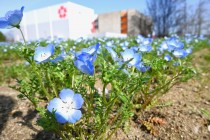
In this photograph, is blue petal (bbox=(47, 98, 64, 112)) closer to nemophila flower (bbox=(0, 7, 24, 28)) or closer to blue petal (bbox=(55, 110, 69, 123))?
blue petal (bbox=(55, 110, 69, 123))

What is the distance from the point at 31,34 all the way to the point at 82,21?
6.88m

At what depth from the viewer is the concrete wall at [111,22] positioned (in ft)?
104

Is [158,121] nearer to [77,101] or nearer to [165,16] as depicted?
[77,101]

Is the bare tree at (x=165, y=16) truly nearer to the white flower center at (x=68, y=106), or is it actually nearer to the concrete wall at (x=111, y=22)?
the concrete wall at (x=111, y=22)

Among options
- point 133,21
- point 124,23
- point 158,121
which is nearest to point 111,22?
point 124,23

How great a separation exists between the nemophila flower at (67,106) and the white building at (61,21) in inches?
763

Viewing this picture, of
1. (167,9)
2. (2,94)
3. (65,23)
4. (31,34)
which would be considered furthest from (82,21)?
(2,94)

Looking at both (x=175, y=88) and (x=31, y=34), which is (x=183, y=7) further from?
(x=175, y=88)

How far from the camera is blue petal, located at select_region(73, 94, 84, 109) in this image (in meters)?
0.84

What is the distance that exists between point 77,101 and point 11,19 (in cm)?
43

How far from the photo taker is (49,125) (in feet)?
3.26

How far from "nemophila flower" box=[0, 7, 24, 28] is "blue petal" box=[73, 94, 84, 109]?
39cm

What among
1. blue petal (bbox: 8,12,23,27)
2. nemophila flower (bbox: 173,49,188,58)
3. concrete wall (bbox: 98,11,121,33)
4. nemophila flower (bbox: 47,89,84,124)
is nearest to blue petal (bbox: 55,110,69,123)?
nemophila flower (bbox: 47,89,84,124)

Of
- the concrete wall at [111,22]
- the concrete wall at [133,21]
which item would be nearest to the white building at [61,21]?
the concrete wall at [111,22]
